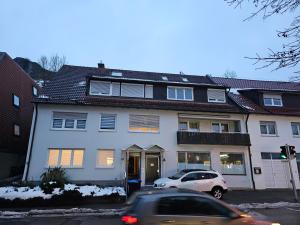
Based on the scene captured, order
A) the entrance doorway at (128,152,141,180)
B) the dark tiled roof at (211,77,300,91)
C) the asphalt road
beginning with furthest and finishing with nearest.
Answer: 1. the dark tiled roof at (211,77,300,91)
2. the entrance doorway at (128,152,141,180)
3. the asphalt road

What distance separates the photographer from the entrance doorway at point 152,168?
19.2 metres

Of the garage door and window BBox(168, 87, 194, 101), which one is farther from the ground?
window BBox(168, 87, 194, 101)

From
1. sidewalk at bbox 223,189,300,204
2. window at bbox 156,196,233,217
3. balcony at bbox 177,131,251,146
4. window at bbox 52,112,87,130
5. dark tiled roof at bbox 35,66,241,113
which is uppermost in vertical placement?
dark tiled roof at bbox 35,66,241,113

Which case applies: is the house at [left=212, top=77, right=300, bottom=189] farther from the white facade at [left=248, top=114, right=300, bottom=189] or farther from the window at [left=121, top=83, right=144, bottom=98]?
the window at [left=121, top=83, right=144, bottom=98]

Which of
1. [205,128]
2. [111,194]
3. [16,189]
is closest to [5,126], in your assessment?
[16,189]

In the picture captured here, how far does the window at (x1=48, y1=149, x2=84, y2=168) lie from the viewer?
1786 centimetres

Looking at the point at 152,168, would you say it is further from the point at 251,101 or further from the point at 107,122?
the point at 251,101

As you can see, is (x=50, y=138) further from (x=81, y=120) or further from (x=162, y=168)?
(x=162, y=168)

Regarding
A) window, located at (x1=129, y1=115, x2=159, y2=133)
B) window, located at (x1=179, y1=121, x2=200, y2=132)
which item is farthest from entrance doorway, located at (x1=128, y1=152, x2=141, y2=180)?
window, located at (x1=179, y1=121, x2=200, y2=132)

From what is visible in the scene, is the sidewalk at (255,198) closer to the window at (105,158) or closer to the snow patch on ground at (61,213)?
the snow patch on ground at (61,213)

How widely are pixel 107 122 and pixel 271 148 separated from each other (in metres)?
13.5

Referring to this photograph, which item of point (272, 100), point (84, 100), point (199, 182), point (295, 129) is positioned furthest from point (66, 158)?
point (295, 129)

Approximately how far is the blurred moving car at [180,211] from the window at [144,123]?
1407 centimetres

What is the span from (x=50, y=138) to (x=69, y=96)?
3.62 m
